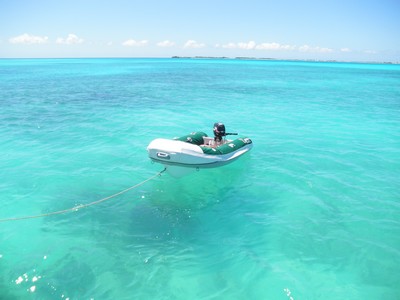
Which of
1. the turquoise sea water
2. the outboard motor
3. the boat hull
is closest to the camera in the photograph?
the turquoise sea water

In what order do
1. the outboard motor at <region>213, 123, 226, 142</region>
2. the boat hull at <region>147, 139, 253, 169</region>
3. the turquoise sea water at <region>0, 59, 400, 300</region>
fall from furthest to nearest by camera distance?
the outboard motor at <region>213, 123, 226, 142</region> → the boat hull at <region>147, 139, 253, 169</region> → the turquoise sea water at <region>0, 59, 400, 300</region>

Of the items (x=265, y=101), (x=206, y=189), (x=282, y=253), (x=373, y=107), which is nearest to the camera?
(x=282, y=253)

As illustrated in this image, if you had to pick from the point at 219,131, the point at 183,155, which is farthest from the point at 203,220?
the point at 219,131

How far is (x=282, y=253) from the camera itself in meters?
7.06

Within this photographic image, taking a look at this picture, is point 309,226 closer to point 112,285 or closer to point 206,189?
point 206,189

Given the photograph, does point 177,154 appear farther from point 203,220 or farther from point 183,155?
point 203,220

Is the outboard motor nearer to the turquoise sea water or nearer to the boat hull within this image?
the turquoise sea water

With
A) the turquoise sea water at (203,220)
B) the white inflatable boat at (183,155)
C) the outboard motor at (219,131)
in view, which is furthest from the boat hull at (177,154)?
the outboard motor at (219,131)

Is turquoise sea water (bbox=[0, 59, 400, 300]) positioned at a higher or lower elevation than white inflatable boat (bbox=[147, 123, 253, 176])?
lower


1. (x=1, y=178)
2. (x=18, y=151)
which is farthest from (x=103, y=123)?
(x=1, y=178)

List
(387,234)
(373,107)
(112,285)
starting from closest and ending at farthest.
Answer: (112,285) < (387,234) < (373,107)

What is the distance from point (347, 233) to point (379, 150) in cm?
811

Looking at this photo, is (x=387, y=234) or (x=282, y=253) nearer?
(x=282, y=253)

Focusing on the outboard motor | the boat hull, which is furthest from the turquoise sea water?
the outboard motor
